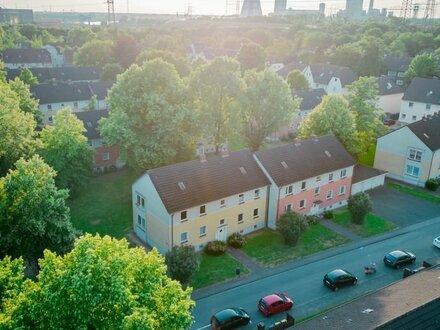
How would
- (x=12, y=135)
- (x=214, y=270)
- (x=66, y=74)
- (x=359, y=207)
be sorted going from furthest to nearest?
(x=66, y=74)
(x=12, y=135)
(x=359, y=207)
(x=214, y=270)

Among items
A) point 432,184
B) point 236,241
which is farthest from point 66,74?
point 432,184

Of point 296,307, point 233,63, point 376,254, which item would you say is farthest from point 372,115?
point 296,307

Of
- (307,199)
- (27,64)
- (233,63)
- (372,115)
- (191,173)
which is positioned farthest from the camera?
(27,64)

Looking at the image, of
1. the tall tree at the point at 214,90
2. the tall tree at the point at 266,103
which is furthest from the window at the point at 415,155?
the tall tree at the point at 214,90

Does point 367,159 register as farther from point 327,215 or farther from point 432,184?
point 327,215

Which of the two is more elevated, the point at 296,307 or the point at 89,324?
the point at 89,324

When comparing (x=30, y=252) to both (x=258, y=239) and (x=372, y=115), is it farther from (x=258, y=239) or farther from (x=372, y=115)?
(x=372, y=115)

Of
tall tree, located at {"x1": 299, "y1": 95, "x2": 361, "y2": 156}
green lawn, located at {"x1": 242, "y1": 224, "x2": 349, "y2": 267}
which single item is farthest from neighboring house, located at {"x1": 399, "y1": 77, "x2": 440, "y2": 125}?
green lawn, located at {"x1": 242, "y1": 224, "x2": 349, "y2": 267}
